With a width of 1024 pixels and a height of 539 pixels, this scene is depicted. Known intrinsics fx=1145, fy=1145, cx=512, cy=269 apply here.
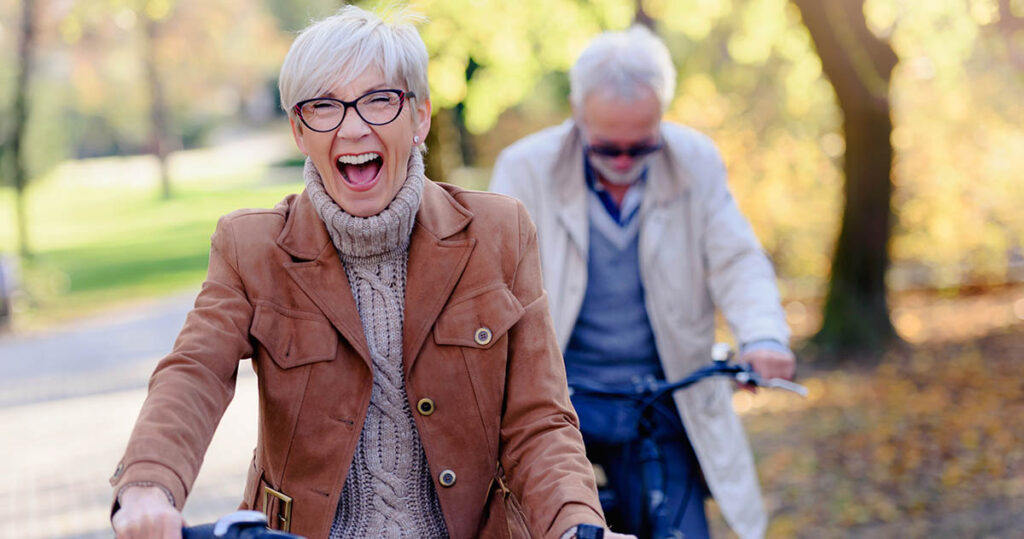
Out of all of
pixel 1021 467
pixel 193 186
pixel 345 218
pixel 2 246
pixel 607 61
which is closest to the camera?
pixel 345 218

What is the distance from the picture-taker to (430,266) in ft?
7.58

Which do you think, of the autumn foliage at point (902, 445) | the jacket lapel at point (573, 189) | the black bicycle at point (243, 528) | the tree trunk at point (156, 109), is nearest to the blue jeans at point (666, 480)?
the jacket lapel at point (573, 189)

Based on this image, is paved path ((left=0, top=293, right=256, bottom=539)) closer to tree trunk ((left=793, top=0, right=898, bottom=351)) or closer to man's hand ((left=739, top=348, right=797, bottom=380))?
man's hand ((left=739, top=348, right=797, bottom=380))

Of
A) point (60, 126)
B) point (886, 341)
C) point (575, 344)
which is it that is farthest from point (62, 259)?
point (575, 344)

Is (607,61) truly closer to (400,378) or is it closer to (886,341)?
(400,378)

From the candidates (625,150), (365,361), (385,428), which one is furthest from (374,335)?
(625,150)

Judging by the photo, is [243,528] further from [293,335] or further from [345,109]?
[345,109]

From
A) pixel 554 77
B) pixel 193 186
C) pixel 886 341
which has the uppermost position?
pixel 554 77

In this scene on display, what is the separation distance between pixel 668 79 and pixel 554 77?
22842 mm

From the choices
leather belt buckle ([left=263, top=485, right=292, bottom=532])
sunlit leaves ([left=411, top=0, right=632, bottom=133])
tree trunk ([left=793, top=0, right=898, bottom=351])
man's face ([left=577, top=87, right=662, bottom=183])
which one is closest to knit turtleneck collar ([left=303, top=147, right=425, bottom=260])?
leather belt buckle ([left=263, top=485, right=292, bottom=532])

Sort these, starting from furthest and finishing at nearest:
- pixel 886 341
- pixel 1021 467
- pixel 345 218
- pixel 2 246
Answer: pixel 2 246
pixel 886 341
pixel 1021 467
pixel 345 218

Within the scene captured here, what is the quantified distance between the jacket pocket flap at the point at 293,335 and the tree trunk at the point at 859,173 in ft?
28.4

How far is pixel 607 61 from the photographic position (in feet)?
11.3

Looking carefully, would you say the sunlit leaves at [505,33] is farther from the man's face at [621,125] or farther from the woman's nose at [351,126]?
the woman's nose at [351,126]
